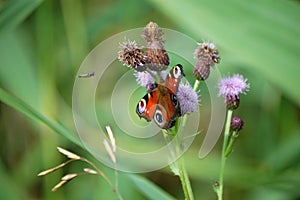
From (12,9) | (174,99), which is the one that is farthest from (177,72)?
(12,9)

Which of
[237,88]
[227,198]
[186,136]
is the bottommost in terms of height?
[186,136]

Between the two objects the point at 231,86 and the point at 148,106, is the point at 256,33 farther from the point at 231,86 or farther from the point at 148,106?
the point at 148,106

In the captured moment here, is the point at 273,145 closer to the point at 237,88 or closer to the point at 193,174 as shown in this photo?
the point at 193,174

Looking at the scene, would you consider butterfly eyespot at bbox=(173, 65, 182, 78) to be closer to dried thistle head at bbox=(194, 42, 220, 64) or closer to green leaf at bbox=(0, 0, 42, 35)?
dried thistle head at bbox=(194, 42, 220, 64)

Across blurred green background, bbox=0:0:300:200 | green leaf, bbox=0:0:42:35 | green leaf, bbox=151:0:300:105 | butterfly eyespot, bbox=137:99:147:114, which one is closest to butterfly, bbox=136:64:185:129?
butterfly eyespot, bbox=137:99:147:114

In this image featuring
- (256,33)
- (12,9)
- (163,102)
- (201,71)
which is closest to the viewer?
(163,102)

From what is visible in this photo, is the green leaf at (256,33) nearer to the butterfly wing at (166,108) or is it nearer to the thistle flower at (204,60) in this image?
the thistle flower at (204,60)

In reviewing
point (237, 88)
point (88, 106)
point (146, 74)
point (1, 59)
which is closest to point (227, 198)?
point (88, 106)
